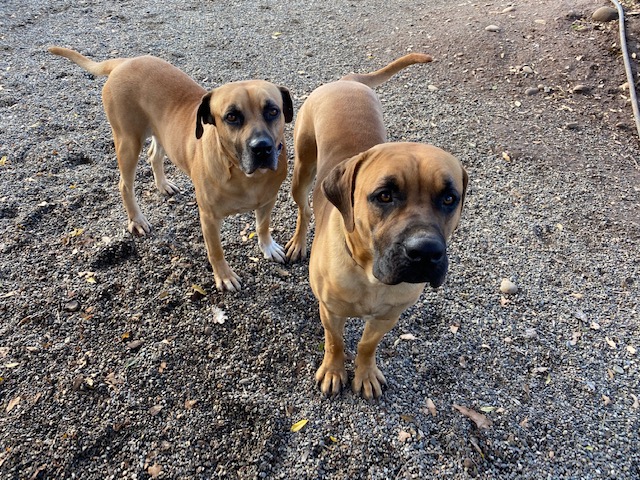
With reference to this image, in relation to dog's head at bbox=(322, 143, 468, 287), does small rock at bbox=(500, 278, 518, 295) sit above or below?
below

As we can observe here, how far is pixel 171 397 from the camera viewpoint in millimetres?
2729

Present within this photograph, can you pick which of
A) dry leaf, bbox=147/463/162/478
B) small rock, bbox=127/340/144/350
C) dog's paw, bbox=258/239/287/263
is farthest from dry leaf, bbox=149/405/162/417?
dog's paw, bbox=258/239/287/263

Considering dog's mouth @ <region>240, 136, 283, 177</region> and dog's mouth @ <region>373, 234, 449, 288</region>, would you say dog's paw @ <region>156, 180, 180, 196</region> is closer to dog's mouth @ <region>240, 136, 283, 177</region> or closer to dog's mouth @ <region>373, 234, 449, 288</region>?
dog's mouth @ <region>240, 136, 283, 177</region>

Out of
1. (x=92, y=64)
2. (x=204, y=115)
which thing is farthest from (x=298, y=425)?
(x=92, y=64)

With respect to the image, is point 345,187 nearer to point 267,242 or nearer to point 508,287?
point 267,242

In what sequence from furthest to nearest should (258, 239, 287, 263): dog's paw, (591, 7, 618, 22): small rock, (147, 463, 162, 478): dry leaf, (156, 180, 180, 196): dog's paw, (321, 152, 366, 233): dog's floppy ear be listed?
(591, 7, 618, 22): small rock < (156, 180, 180, 196): dog's paw < (258, 239, 287, 263): dog's paw < (147, 463, 162, 478): dry leaf < (321, 152, 366, 233): dog's floppy ear

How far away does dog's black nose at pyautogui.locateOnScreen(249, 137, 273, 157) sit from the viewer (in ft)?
8.98

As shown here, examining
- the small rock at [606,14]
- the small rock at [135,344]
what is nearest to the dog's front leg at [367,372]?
the small rock at [135,344]

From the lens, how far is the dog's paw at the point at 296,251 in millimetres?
3681

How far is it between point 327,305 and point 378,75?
85.5 inches

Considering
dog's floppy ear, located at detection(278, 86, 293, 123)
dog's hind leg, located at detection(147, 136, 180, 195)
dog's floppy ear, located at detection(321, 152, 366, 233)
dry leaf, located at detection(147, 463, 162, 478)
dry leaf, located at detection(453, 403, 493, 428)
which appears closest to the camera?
dog's floppy ear, located at detection(321, 152, 366, 233)

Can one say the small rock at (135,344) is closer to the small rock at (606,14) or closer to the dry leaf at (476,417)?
the dry leaf at (476,417)

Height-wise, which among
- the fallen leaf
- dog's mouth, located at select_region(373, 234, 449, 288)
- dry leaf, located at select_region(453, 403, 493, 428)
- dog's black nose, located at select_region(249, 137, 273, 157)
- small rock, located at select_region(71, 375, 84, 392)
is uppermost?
dog's black nose, located at select_region(249, 137, 273, 157)

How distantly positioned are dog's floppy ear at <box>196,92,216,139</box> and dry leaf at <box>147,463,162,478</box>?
196cm
